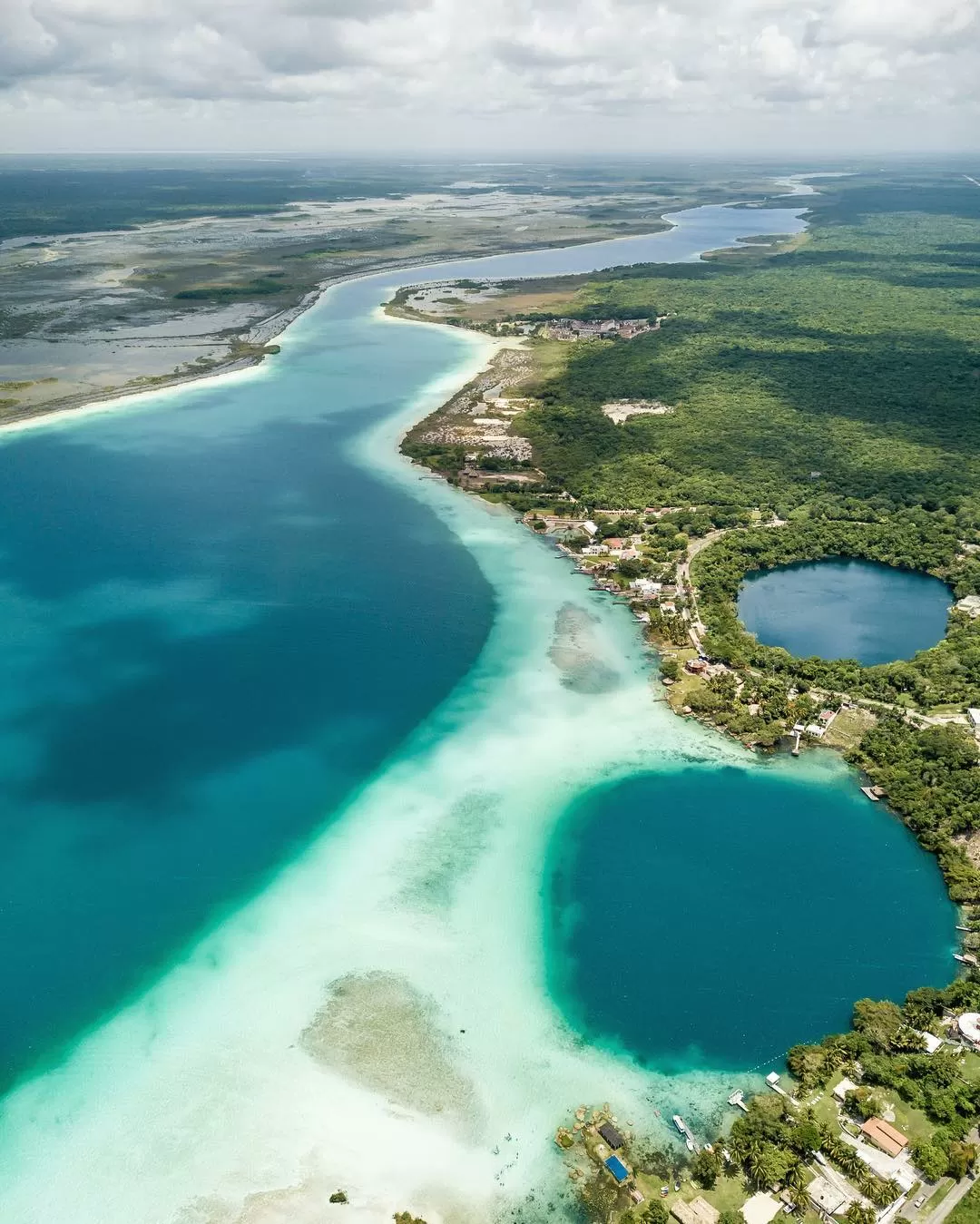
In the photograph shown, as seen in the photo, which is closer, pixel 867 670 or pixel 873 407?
pixel 867 670

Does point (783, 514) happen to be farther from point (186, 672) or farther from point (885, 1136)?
point (885, 1136)

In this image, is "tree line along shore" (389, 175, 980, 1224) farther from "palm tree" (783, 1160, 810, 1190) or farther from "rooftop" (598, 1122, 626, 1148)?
"rooftop" (598, 1122, 626, 1148)


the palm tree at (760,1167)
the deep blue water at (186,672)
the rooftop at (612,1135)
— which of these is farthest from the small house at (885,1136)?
the rooftop at (612,1135)

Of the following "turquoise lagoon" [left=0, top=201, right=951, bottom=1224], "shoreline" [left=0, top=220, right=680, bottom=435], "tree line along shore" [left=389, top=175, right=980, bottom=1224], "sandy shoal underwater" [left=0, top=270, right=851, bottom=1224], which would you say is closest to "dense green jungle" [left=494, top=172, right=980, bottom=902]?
"tree line along shore" [left=389, top=175, right=980, bottom=1224]

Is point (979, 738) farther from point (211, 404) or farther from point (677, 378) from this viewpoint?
point (211, 404)

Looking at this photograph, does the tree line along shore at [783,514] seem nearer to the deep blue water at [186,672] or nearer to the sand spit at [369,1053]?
the sand spit at [369,1053]

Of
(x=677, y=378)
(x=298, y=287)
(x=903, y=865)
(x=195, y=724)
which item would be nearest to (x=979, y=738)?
(x=903, y=865)

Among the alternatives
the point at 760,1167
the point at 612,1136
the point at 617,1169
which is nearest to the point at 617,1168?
the point at 617,1169
